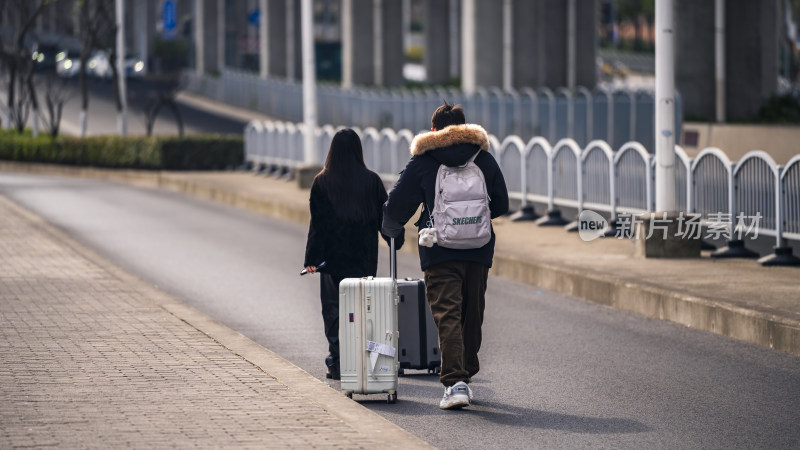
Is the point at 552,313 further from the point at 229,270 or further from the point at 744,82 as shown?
the point at 744,82

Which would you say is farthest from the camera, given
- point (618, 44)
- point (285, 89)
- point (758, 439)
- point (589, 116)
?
point (618, 44)

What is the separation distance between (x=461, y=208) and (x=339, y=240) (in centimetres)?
143

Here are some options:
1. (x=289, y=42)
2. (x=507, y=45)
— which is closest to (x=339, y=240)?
(x=507, y=45)

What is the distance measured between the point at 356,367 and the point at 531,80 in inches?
1674

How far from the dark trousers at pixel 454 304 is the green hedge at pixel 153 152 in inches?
1070

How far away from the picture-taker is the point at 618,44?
5738 inches

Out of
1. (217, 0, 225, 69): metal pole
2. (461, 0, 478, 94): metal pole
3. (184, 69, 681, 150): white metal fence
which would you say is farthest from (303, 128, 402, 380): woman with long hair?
(217, 0, 225, 69): metal pole

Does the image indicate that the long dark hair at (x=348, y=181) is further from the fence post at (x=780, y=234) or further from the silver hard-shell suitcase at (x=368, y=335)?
the fence post at (x=780, y=234)

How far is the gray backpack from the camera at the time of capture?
26.6 ft

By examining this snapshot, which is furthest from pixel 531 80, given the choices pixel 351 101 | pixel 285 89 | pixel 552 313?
pixel 552 313

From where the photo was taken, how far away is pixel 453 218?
8.11m

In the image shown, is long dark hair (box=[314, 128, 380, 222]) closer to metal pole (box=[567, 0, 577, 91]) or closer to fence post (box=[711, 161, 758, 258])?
fence post (box=[711, 161, 758, 258])

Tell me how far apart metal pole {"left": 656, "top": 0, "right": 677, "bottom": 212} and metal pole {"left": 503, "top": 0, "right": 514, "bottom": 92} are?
33.4m

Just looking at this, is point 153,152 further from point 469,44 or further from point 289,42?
point 289,42
